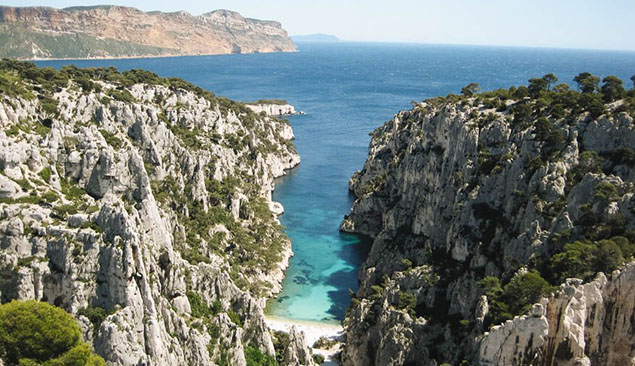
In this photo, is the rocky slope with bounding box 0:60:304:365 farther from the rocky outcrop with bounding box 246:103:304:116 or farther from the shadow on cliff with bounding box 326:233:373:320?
the rocky outcrop with bounding box 246:103:304:116

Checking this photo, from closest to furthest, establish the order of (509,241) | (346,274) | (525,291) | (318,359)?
(525,291)
(509,241)
(318,359)
(346,274)

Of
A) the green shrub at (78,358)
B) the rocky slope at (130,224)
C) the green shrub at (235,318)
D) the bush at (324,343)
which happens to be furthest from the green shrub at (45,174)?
the bush at (324,343)

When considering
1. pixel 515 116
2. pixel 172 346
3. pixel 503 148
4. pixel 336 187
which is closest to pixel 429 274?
pixel 503 148

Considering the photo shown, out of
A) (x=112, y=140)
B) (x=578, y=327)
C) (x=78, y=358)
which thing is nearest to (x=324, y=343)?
(x=578, y=327)

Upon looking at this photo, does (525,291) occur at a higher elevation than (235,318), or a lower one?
higher

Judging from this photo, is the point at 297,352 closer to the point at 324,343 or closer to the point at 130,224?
the point at 324,343

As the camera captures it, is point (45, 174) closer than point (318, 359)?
Yes
